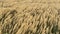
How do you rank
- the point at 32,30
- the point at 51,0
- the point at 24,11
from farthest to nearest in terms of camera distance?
the point at 51,0
the point at 24,11
the point at 32,30

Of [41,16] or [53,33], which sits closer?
[53,33]

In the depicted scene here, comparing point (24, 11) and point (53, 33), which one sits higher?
point (24, 11)

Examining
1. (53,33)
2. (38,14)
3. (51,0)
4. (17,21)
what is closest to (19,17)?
(17,21)

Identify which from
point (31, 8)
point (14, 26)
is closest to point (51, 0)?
point (31, 8)

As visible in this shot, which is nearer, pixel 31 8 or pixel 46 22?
pixel 46 22

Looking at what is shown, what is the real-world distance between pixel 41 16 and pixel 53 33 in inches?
40.4

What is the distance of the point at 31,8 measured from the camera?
9.51 m

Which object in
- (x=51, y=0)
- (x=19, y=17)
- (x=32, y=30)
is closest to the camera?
(x=32, y=30)

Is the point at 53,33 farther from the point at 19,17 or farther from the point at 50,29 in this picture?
the point at 19,17

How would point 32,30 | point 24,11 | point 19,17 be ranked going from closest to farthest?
point 32,30, point 19,17, point 24,11

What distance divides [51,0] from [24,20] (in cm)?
555

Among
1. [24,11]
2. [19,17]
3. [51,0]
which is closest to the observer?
[19,17]

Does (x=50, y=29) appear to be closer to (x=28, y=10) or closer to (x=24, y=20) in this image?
(x=24, y=20)

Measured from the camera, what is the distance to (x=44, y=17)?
8508 millimetres
